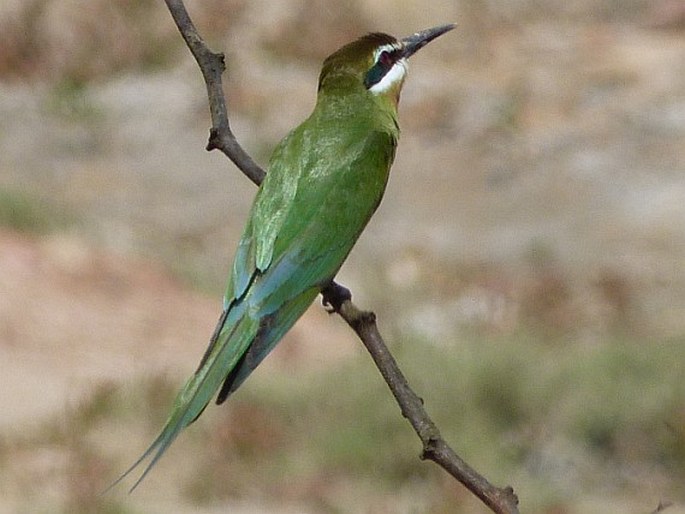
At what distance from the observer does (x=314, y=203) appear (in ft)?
8.87

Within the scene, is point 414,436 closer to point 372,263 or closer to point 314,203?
point 372,263

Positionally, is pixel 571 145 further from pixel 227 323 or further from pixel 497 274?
pixel 227 323

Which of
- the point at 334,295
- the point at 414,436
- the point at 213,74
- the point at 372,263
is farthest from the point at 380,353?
the point at 372,263

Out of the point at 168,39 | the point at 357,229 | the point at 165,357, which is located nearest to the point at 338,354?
the point at 165,357

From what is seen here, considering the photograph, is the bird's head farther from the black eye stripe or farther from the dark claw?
the dark claw

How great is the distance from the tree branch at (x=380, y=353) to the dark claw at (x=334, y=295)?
0.06 feet

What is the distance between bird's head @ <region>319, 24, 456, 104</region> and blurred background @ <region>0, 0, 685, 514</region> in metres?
3.15

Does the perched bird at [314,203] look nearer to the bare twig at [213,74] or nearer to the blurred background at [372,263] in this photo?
the bare twig at [213,74]

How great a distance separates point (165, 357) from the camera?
7.47m

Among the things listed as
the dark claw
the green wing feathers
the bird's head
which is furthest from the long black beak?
the dark claw

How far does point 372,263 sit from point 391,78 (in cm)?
715

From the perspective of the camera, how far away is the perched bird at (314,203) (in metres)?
2.37

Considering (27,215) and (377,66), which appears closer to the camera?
(377,66)

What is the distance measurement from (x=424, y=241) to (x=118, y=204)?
2306mm
